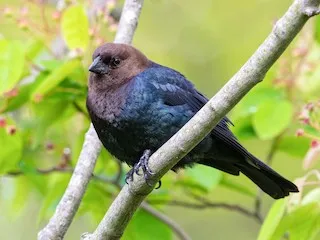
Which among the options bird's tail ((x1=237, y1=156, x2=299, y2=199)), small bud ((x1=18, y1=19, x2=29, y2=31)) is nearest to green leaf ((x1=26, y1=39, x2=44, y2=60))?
small bud ((x1=18, y1=19, x2=29, y2=31))

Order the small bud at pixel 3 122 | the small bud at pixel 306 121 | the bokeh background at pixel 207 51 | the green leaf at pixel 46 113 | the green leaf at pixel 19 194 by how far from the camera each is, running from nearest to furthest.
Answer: the small bud at pixel 306 121 → the small bud at pixel 3 122 → the green leaf at pixel 46 113 → the green leaf at pixel 19 194 → the bokeh background at pixel 207 51

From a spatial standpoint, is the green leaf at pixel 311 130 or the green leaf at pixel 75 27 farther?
the green leaf at pixel 75 27

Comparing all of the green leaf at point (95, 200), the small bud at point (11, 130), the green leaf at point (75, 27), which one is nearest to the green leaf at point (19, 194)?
the green leaf at point (95, 200)

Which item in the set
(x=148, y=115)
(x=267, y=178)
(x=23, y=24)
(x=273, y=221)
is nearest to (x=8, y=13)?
(x=23, y=24)

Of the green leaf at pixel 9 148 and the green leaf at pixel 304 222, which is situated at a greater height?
the green leaf at pixel 304 222

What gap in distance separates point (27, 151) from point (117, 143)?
94 cm

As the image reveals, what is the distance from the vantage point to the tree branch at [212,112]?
227 cm

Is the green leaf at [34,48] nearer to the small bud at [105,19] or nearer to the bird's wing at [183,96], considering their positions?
the small bud at [105,19]

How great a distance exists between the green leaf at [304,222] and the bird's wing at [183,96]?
0.68 metres

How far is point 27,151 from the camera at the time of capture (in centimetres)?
412

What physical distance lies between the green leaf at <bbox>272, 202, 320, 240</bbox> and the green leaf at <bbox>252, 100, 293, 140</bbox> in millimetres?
603

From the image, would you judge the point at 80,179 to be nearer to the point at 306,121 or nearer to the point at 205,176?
the point at 205,176

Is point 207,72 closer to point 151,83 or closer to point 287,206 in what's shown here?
point 151,83

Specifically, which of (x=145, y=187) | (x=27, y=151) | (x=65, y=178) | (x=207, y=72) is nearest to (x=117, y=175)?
(x=65, y=178)
